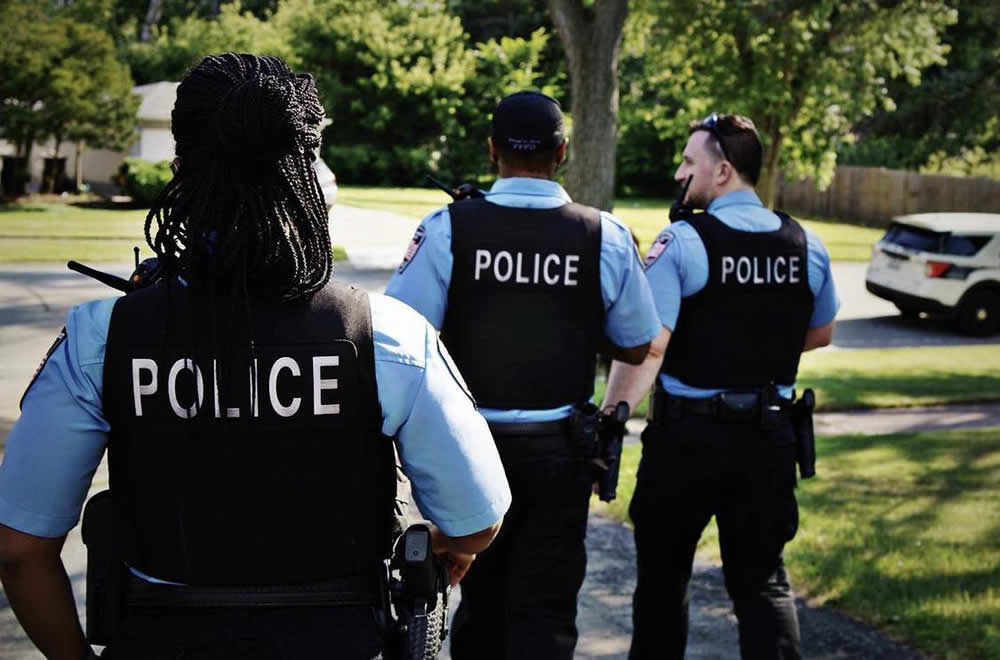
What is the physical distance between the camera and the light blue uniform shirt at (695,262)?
412 centimetres

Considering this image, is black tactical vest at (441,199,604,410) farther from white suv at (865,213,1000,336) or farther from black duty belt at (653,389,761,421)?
white suv at (865,213,1000,336)

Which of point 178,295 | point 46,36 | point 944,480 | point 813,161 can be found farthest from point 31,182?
point 813,161

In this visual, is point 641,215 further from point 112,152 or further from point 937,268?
Answer: point 112,152

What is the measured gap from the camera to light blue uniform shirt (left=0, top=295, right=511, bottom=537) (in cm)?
208

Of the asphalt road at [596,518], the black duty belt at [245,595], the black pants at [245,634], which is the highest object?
the black duty belt at [245,595]

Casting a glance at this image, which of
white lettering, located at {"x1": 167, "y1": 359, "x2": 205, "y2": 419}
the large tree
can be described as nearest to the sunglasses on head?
white lettering, located at {"x1": 167, "y1": 359, "x2": 205, "y2": 419}

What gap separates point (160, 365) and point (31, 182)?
11230mm

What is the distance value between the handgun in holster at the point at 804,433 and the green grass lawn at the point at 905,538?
1.16m

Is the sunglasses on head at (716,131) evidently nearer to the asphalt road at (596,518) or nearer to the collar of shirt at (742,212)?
the collar of shirt at (742,212)

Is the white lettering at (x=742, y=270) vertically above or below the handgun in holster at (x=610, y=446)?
above

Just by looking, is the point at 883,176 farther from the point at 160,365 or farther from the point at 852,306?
the point at 160,365

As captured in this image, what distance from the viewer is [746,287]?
416 cm

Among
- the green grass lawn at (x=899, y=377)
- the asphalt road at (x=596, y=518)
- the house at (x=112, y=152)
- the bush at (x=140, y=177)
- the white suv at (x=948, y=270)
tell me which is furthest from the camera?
the white suv at (x=948, y=270)

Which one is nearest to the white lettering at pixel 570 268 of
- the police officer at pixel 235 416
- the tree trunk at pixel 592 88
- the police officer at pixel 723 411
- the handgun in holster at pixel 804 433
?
the police officer at pixel 723 411
